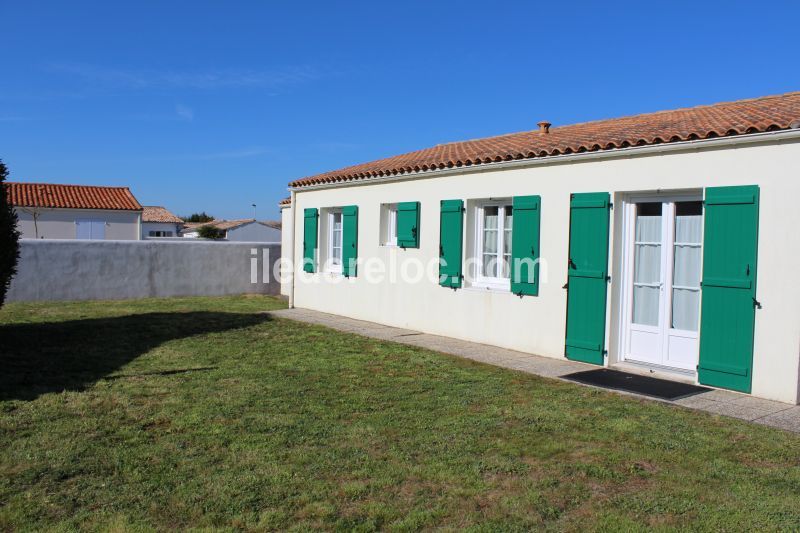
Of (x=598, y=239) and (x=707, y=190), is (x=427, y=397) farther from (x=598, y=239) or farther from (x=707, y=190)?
(x=707, y=190)

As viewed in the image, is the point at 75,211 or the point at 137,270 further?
the point at 75,211

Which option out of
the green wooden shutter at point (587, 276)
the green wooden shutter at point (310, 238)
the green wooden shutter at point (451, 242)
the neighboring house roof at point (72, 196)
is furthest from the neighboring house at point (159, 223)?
the green wooden shutter at point (587, 276)

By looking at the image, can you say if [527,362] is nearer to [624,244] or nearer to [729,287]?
[624,244]

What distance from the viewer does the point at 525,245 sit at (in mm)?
9148

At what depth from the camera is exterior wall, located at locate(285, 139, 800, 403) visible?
6531 mm

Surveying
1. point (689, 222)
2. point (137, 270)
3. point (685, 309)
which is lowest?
point (137, 270)

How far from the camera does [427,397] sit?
21.8 feet

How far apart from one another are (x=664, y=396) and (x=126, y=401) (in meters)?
5.35

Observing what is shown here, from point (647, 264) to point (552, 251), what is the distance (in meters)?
1.33

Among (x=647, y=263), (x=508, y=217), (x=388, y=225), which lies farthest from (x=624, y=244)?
(x=388, y=225)

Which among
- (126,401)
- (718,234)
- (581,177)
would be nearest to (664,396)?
(718,234)

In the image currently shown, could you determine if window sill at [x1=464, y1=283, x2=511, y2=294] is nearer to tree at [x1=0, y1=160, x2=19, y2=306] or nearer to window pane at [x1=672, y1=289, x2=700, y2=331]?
window pane at [x1=672, y1=289, x2=700, y2=331]

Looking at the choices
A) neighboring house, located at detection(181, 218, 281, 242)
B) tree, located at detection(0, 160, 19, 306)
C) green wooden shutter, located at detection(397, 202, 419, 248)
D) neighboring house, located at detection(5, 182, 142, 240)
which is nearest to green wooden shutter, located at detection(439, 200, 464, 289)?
green wooden shutter, located at detection(397, 202, 419, 248)

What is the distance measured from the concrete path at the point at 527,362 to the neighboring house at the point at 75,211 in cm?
2665
